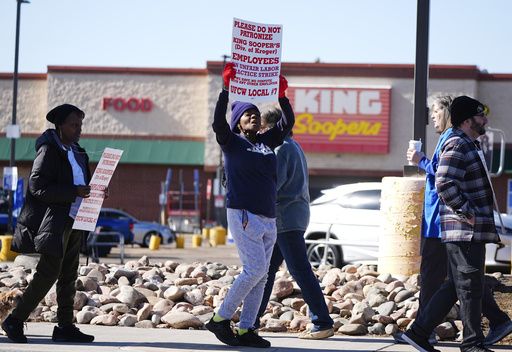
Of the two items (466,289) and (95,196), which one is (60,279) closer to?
(95,196)

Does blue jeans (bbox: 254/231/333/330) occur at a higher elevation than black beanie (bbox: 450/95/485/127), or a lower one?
lower

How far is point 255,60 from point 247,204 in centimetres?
117

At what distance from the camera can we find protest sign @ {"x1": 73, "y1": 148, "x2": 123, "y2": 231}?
6.32 m

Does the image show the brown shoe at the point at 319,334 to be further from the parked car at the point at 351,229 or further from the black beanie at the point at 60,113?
the parked car at the point at 351,229

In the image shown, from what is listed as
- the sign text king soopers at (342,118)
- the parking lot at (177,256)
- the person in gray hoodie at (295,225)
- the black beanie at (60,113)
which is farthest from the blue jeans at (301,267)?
the sign text king soopers at (342,118)

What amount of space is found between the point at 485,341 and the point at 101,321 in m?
3.44

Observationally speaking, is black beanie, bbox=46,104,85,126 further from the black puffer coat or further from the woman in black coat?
the black puffer coat

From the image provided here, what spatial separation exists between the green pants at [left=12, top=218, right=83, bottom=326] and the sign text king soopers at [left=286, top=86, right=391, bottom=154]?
37.0m

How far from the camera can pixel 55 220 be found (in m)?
6.12

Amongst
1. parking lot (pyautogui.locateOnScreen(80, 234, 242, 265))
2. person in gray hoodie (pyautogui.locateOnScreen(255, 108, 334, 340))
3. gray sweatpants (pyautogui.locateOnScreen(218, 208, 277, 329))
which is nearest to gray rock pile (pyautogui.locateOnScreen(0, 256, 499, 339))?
person in gray hoodie (pyautogui.locateOnScreen(255, 108, 334, 340))

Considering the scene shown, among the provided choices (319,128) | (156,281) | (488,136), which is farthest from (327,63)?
(156,281)

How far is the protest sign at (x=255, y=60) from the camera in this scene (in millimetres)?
6227

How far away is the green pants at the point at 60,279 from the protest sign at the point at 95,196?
0.32 ft

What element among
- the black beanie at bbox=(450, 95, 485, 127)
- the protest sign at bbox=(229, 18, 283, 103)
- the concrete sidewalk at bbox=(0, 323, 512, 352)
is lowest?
the concrete sidewalk at bbox=(0, 323, 512, 352)
